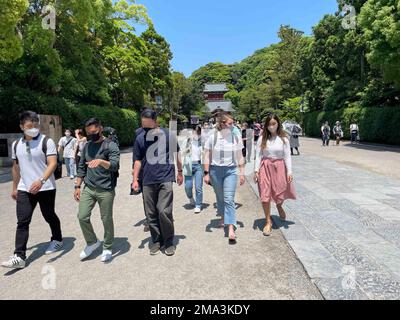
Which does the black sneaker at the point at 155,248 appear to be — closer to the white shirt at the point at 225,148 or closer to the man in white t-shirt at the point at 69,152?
the white shirt at the point at 225,148

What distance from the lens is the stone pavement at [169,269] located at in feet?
10.7

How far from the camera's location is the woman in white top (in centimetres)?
471

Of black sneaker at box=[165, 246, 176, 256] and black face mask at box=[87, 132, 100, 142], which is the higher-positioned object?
black face mask at box=[87, 132, 100, 142]

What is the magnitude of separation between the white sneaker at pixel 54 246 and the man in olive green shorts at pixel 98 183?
50 cm

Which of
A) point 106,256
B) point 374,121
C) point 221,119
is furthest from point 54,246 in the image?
point 374,121

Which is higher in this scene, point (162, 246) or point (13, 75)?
point (13, 75)

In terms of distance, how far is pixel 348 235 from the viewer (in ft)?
15.8

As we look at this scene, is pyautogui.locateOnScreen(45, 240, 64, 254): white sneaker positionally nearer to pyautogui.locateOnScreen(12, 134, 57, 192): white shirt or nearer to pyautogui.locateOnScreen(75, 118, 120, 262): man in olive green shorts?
pyautogui.locateOnScreen(75, 118, 120, 262): man in olive green shorts

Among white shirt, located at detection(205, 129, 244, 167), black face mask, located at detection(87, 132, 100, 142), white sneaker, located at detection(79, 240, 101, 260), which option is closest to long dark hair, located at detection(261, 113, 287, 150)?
white shirt, located at detection(205, 129, 244, 167)

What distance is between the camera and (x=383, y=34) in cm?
1702

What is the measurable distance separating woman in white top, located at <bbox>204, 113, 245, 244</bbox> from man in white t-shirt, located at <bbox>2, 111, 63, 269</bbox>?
6.73 ft
